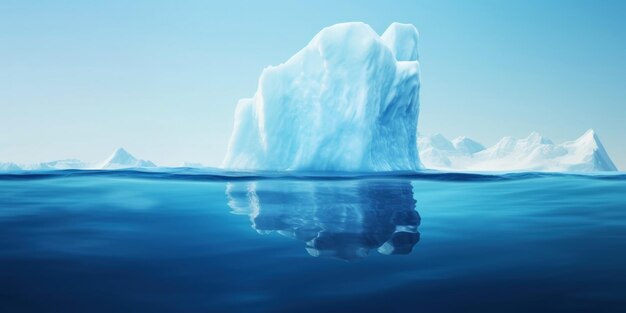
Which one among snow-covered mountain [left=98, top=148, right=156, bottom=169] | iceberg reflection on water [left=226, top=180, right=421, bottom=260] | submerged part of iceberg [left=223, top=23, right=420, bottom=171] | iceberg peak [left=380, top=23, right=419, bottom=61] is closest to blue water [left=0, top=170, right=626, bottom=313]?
iceberg reflection on water [left=226, top=180, right=421, bottom=260]

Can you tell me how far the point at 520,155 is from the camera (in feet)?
299

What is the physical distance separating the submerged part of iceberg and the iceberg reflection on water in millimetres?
8938

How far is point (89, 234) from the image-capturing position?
574 centimetres

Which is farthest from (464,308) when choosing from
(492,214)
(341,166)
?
(341,166)

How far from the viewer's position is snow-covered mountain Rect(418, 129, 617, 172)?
67.6 metres

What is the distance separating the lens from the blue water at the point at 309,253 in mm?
3594

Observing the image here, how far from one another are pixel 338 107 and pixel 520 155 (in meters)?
82.8

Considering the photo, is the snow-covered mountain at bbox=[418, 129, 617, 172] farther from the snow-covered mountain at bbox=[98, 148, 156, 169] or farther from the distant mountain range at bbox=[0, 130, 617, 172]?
the snow-covered mountain at bbox=[98, 148, 156, 169]

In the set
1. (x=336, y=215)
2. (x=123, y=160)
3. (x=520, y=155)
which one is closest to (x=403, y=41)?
(x=336, y=215)

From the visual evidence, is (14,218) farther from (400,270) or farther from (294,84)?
(294,84)

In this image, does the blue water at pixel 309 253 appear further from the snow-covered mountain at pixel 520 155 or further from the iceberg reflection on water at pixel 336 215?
the snow-covered mountain at pixel 520 155

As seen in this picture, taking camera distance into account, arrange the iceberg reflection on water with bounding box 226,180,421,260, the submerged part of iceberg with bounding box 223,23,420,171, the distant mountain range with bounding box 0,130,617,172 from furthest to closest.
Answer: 1. the distant mountain range with bounding box 0,130,617,172
2. the submerged part of iceberg with bounding box 223,23,420,171
3. the iceberg reflection on water with bounding box 226,180,421,260

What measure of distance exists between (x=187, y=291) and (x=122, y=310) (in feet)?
1.82

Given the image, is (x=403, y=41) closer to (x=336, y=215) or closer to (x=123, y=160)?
(x=336, y=215)
